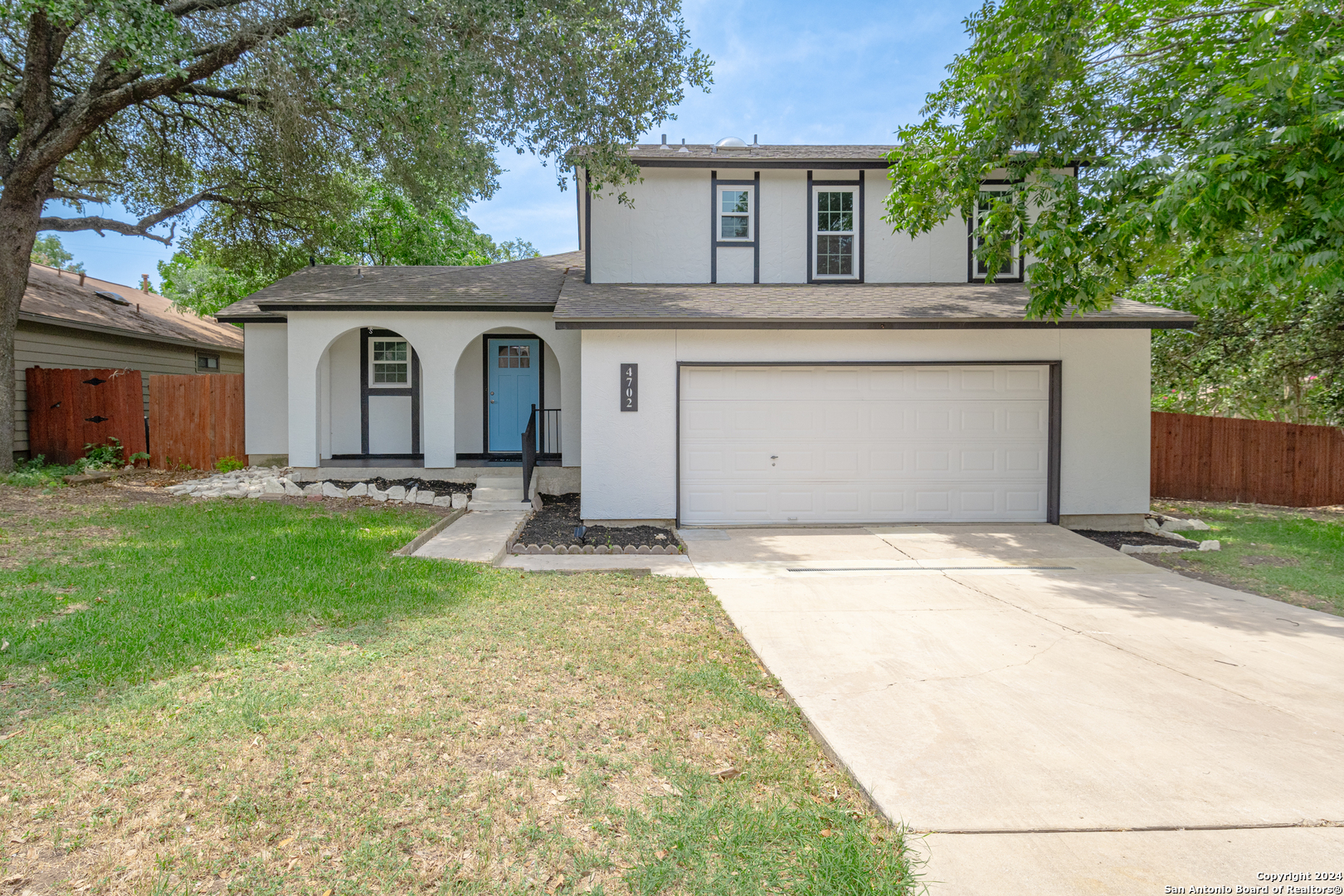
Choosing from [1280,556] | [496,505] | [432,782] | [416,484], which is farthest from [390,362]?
[1280,556]

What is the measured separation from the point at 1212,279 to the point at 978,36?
443 centimetres

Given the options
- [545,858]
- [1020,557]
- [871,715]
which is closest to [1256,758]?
[871,715]

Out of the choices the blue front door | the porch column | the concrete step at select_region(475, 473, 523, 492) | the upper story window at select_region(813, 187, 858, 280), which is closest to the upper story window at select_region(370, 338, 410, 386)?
the porch column

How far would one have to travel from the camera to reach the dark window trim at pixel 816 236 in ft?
35.5

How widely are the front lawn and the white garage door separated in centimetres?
377

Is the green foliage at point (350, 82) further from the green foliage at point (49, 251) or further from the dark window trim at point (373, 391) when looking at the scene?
the green foliage at point (49, 251)

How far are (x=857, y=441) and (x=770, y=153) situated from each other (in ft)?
17.2

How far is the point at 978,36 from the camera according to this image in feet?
28.0

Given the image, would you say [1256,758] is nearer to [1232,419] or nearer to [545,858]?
[545,858]

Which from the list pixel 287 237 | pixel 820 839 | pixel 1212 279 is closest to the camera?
pixel 820 839

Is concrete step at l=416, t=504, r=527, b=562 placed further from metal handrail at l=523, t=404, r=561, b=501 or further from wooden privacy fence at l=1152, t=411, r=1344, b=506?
wooden privacy fence at l=1152, t=411, r=1344, b=506

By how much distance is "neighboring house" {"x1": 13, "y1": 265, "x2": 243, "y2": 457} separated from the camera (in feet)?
Result: 41.9

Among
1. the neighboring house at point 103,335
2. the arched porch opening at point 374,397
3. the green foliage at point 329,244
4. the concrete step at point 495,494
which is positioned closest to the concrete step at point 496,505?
the concrete step at point 495,494

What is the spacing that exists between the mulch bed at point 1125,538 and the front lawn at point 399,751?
5.88 meters
